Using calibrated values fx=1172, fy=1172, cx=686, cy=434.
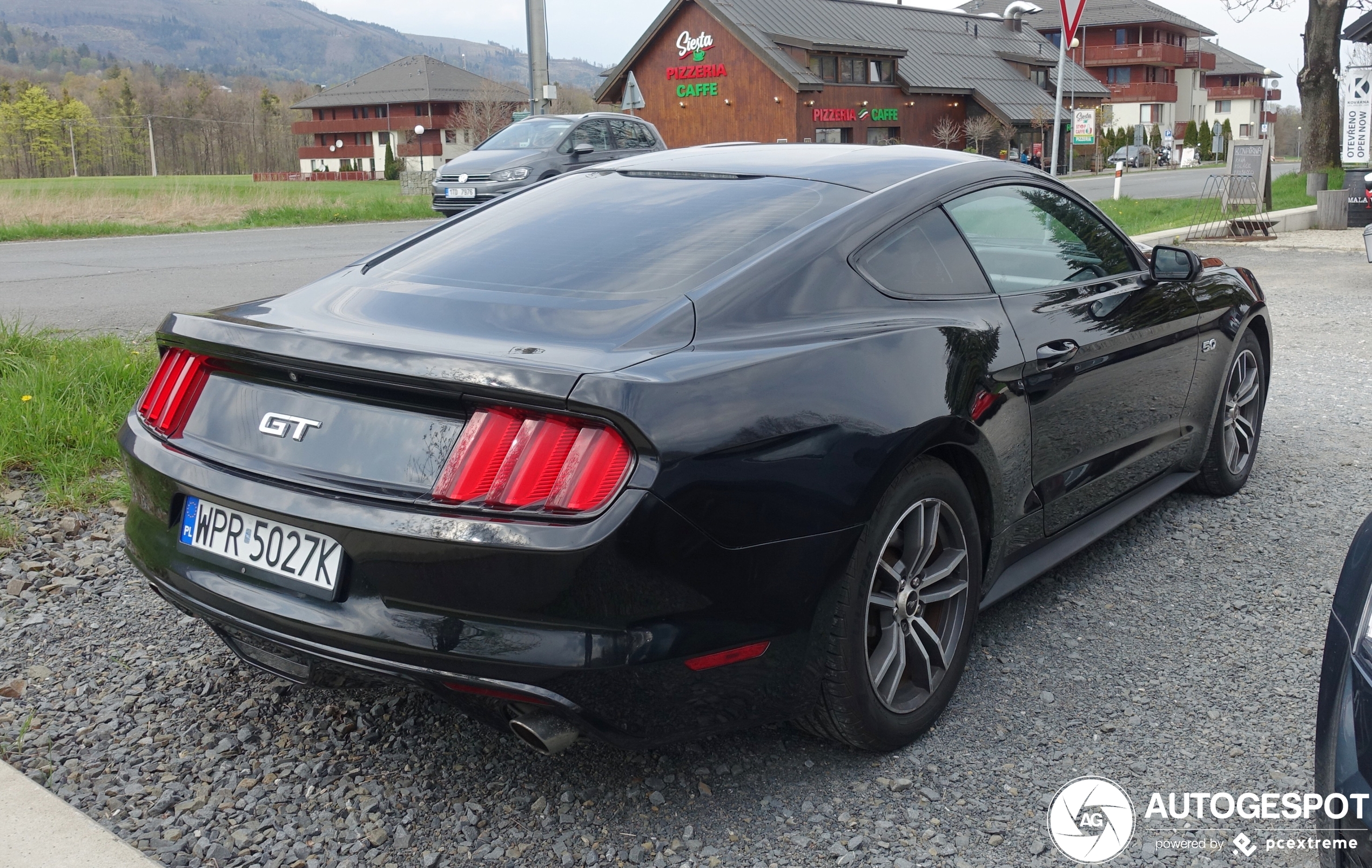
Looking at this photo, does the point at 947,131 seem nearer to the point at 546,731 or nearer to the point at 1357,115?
the point at 1357,115

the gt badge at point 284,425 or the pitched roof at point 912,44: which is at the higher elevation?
the pitched roof at point 912,44

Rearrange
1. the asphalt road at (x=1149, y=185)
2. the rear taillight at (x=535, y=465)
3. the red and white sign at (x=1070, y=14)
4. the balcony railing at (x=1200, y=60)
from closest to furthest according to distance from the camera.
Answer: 1. the rear taillight at (x=535, y=465)
2. the red and white sign at (x=1070, y=14)
3. the asphalt road at (x=1149, y=185)
4. the balcony railing at (x=1200, y=60)

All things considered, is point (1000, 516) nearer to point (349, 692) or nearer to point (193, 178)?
point (349, 692)

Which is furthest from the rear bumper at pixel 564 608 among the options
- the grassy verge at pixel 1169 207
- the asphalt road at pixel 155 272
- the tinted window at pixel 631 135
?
the tinted window at pixel 631 135

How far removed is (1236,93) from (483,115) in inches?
2996

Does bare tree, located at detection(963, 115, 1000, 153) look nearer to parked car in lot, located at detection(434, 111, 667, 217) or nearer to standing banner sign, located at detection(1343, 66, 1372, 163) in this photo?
standing banner sign, located at detection(1343, 66, 1372, 163)

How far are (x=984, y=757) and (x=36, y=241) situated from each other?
16.7 metres

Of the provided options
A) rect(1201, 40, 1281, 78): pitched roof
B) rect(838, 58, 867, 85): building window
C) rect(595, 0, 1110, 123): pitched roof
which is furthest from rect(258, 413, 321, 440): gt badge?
rect(1201, 40, 1281, 78): pitched roof

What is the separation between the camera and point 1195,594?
12.3 ft

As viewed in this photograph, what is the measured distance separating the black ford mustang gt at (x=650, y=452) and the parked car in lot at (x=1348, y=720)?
2.97 ft

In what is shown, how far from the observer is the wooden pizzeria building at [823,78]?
49.7 m

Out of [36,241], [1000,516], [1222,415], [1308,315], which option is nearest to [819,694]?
[1000,516]

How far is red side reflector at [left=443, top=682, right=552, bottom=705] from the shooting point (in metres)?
2.20

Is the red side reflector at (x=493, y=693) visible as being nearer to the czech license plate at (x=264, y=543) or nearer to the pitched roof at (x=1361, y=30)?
the czech license plate at (x=264, y=543)
